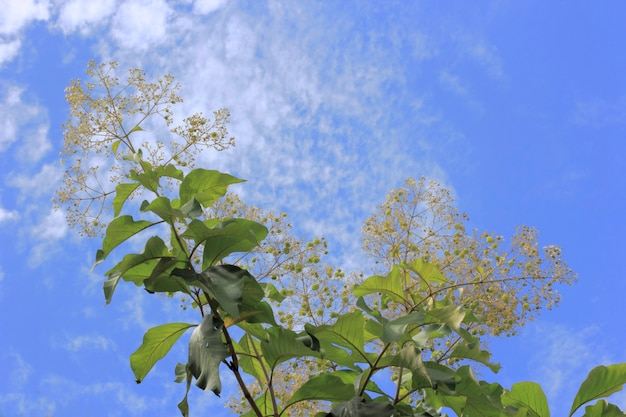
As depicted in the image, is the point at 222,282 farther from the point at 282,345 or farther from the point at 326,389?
the point at 326,389

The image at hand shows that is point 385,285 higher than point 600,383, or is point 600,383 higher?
point 385,285

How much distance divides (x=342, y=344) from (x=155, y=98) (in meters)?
2.15

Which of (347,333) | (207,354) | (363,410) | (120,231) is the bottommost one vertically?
(363,410)

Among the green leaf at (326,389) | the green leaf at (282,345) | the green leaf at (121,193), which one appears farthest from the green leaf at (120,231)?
the green leaf at (326,389)

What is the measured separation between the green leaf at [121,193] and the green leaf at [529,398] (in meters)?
1.25

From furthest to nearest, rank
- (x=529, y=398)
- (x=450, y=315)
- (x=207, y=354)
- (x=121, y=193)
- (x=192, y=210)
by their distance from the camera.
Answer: (x=529, y=398)
(x=121, y=193)
(x=450, y=315)
(x=192, y=210)
(x=207, y=354)

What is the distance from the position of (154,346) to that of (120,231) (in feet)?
1.08

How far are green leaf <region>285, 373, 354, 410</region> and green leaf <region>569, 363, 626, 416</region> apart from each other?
698mm

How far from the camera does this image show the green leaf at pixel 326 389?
1594 millimetres

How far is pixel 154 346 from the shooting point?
1.63m

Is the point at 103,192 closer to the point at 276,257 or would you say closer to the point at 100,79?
the point at 100,79

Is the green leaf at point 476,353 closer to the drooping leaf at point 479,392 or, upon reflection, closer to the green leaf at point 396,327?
the drooping leaf at point 479,392

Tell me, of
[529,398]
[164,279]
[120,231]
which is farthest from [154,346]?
[529,398]

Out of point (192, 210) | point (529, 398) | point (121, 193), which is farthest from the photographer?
point (529, 398)
